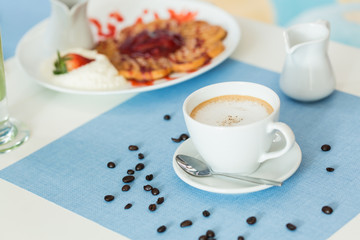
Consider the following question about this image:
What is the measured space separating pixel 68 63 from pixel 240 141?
750mm

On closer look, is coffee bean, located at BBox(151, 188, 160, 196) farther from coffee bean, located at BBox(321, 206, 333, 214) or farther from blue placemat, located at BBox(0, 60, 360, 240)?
coffee bean, located at BBox(321, 206, 333, 214)

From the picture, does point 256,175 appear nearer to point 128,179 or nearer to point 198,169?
point 198,169

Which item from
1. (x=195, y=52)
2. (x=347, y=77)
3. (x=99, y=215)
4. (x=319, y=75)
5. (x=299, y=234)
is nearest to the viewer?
(x=299, y=234)

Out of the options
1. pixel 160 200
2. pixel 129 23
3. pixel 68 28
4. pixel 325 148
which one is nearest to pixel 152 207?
pixel 160 200

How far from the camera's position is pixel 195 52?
5.47ft

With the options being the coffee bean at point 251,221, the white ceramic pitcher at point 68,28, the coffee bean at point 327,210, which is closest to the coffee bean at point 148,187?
the coffee bean at point 251,221

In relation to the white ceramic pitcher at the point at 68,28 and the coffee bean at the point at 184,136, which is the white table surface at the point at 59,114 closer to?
the white ceramic pitcher at the point at 68,28

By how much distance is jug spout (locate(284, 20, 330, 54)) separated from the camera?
56.4 inches

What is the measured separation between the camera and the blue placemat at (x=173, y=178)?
40.8 inches

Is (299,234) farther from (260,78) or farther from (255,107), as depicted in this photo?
(260,78)

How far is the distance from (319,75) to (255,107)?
0.33 metres

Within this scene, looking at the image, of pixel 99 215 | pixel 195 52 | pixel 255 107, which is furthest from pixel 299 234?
pixel 195 52

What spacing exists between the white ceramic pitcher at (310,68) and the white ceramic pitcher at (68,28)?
0.70 meters

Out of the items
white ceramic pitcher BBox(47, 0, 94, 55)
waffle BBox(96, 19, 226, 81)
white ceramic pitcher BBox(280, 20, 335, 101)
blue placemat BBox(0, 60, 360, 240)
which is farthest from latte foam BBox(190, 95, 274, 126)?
white ceramic pitcher BBox(47, 0, 94, 55)
